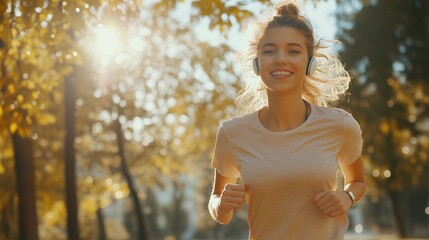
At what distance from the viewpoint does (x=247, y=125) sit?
160 inches

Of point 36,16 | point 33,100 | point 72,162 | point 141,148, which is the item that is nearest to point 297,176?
point 36,16

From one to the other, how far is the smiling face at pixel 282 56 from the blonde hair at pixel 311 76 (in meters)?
0.05

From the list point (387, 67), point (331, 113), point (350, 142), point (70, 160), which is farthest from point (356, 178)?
point (387, 67)

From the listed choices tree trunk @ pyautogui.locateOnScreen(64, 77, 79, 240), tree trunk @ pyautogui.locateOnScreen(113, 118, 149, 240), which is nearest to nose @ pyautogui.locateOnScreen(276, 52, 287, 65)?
tree trunk @ pyautogui.locateOnScreen(64, 77, 79, 240)

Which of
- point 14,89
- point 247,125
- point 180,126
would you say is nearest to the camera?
point 247,125

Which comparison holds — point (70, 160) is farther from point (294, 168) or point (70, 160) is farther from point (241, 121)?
point (294, 168)

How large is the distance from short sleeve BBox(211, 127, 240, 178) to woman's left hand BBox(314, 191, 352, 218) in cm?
59

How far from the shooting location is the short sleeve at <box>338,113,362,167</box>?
3.99m

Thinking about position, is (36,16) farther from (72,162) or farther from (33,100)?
(72,162)

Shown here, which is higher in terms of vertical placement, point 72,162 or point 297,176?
point 297,176

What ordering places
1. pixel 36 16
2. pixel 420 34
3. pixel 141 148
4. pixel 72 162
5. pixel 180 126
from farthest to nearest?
1. pixel 420 34
2. pixel 141 148
3. pixel 180 126
4. pixel 72 162
5. pixel 36 16

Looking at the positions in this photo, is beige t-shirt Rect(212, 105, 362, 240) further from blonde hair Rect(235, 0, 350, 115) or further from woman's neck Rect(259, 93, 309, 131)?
blonde hair Rect(235, 0, 350, 115)

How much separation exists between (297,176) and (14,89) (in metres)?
5.98

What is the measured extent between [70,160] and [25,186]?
7.71 feet
